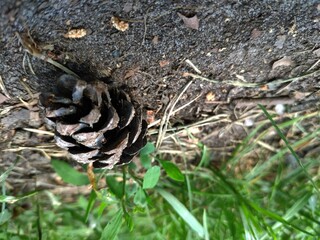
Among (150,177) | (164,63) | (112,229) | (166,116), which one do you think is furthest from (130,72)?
(112,229)

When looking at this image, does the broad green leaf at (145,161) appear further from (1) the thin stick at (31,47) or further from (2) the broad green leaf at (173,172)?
(1) the thin stick at (31,47)

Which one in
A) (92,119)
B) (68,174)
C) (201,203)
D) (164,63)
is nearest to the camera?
(92,119)

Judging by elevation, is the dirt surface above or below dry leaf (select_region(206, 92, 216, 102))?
above

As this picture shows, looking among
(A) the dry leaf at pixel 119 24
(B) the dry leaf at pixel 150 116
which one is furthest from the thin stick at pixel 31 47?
(B) the dry leaf at pixel 150 116

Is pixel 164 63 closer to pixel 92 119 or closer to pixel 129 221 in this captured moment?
pixel 92 119

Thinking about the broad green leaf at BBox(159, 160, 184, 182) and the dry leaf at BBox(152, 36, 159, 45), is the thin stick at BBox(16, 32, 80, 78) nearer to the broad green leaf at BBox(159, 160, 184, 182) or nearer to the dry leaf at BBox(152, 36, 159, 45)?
the dry leaf at BBox(152, 36, 159, 45)

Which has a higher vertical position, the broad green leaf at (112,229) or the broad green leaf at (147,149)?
the broad green leaf at (147,149)

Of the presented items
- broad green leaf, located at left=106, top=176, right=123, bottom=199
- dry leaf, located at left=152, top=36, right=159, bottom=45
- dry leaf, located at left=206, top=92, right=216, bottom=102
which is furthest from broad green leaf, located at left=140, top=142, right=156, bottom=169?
dry leaf, located at left=152, top=36, right=159, bottom=45
